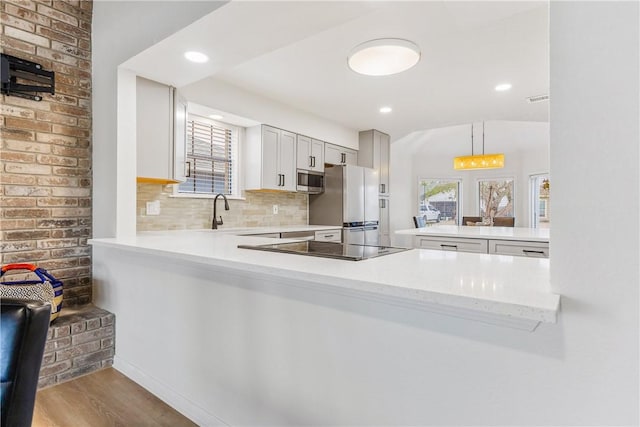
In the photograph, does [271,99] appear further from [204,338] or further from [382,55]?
[204,338]

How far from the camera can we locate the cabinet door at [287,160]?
4.09 meters

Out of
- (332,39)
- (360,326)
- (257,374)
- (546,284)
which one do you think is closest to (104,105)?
(332,39)

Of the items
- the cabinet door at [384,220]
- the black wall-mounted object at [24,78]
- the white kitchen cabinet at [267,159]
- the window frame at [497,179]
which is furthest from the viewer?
the window frame at [497,179]

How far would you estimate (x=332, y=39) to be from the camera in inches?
101

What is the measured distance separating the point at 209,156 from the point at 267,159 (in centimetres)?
65

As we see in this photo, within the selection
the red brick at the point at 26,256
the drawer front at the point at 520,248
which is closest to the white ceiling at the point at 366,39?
the red brick at the point at 26,256

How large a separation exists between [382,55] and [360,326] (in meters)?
1.95

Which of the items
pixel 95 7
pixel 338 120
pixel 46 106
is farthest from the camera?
pixel 338 120

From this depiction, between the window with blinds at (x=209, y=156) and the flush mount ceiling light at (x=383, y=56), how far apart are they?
1.89 meters

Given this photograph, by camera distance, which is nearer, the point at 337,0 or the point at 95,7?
the point at 337,0

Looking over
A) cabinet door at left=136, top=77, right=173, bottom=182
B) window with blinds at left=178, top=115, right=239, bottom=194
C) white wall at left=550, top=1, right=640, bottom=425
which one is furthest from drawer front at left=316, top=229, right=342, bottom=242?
white wall at left=550, top=1, right=640, bottom=425

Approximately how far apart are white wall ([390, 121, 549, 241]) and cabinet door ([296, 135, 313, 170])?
244 cm

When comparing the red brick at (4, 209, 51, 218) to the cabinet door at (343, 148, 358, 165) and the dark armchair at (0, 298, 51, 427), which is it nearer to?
the dark armchair at (0, 298, 51, 427)

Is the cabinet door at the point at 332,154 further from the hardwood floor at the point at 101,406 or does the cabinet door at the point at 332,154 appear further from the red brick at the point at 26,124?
the hardwood floor at the point at 101,406
